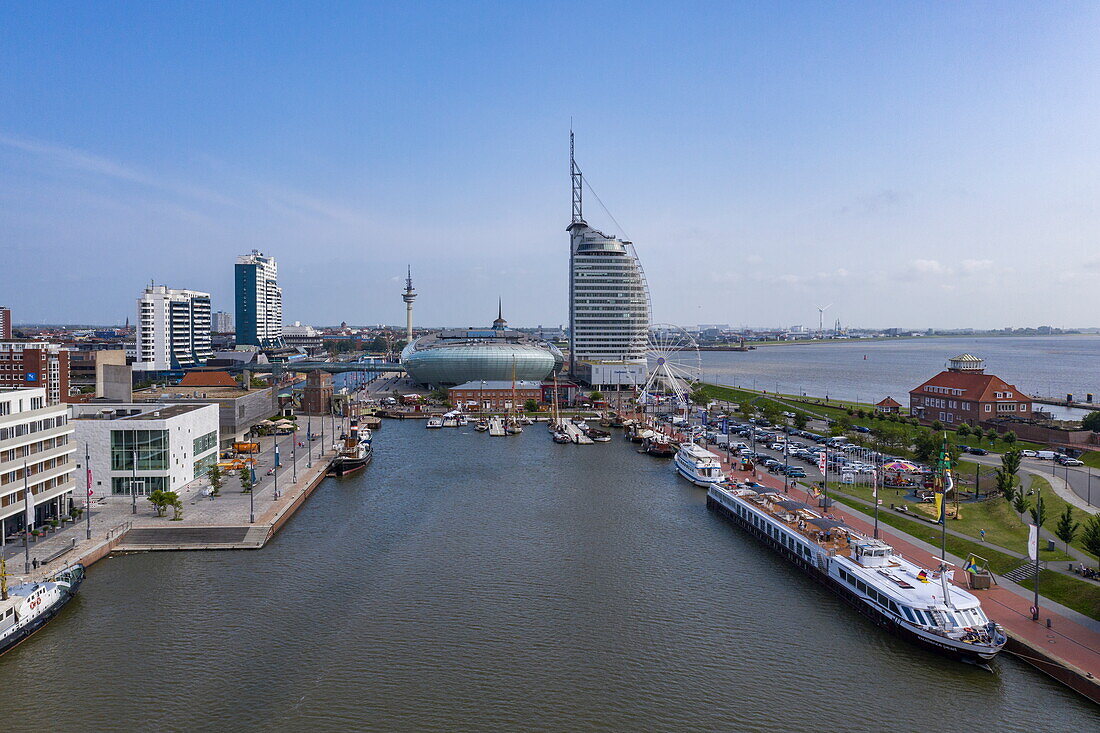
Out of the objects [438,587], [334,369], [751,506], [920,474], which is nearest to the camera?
[438,587]

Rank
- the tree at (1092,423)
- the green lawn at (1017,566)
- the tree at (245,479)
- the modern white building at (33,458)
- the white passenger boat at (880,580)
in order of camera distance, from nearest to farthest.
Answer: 1. the white passenger boat at (880,580)
2. the green lawn at (1017,566)
3. the modern white building at (33,458)
4. the tree at (245,479)
5. the tree at (1092,423)

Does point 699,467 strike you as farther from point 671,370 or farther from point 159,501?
point 671,370

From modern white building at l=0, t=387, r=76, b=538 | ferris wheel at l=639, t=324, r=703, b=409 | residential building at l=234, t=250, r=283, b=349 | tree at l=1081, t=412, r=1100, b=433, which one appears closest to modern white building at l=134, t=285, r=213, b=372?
residential building at l=234, t=250, r=283, b=349

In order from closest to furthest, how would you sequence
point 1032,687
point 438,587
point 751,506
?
point 1032,687 → point 438,587 → point 751,506

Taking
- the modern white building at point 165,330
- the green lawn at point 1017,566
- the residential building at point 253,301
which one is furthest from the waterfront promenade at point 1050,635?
the residential building at point 253,301

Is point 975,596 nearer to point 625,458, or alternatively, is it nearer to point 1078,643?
point 1078,643

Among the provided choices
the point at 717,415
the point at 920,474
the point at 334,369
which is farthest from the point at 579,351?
the point at 920,474

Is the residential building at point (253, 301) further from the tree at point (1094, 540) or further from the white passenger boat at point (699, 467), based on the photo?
the tree at point (1094, 540)
